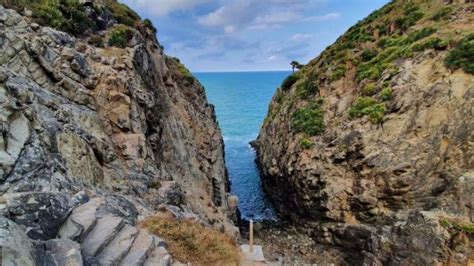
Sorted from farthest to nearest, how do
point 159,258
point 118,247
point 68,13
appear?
point 68,13 < point 159,258 < point 118,247

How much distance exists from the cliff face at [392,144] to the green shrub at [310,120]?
4.7 inches

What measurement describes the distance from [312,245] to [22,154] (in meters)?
26.7

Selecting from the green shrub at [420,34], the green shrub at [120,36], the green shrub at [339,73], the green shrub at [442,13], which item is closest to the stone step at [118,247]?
the green shrub at [120,36]

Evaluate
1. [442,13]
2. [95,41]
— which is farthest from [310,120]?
[95,41]

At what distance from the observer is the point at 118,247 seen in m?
10.1

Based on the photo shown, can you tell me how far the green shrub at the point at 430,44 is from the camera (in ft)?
96.3

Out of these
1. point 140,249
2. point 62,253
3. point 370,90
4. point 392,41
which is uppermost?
point 392,41

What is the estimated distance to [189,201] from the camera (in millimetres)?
23250

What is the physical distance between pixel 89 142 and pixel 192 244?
846cm

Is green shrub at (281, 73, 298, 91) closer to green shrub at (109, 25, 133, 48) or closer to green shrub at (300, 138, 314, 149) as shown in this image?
green shrub at (300, 138, 314, 149)

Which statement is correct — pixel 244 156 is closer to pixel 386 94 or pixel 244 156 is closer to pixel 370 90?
pixel 370 90

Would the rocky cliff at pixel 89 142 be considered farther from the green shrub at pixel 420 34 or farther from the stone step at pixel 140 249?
the green shrub at pixel 420 34

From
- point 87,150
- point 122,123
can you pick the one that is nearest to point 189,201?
point 122,123

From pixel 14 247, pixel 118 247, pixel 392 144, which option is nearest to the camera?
pixel 14 247
